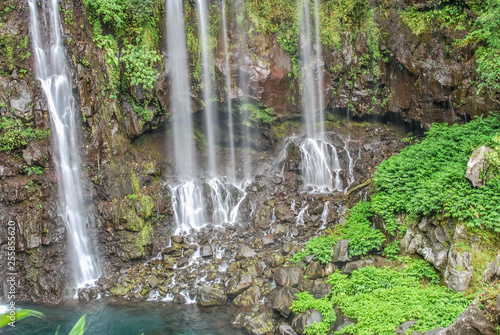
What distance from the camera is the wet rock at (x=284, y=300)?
8.86 m

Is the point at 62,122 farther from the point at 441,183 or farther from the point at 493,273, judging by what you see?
the point at 493,273

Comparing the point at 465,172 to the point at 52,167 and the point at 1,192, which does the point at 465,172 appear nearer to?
the point at 52,167

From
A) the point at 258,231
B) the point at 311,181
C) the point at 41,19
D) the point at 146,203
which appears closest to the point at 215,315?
the point at 258,231

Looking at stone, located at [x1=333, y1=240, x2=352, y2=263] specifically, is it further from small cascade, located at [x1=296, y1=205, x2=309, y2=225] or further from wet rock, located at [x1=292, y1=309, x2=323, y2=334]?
Answer: small cascade, located at [x1=296, y1=205, x2=309, y2=225]

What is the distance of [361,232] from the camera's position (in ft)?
32.7

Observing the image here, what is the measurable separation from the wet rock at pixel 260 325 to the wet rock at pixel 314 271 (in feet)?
5.42

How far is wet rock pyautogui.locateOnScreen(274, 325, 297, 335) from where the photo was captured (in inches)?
328

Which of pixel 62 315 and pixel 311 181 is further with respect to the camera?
pixel 311 181

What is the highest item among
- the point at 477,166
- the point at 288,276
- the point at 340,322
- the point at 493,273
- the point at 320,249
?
the point at 477,166

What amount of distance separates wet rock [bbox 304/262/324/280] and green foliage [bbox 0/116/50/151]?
32.5 feet

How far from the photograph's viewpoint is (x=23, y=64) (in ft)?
40.0

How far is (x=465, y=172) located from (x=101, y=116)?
38.3 ft

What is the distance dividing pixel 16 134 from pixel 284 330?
10.7 m

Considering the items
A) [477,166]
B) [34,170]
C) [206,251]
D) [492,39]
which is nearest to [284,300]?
[206,251]
